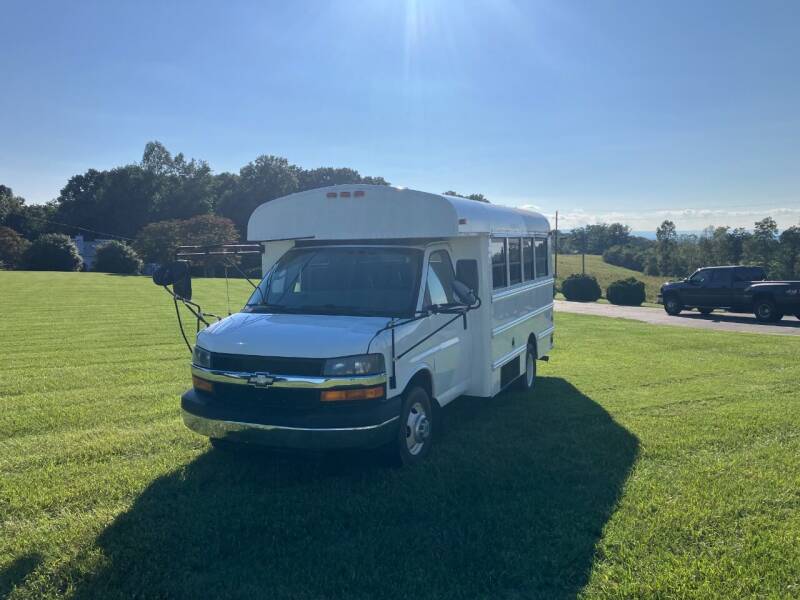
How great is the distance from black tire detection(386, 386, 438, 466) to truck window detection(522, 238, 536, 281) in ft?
11.9

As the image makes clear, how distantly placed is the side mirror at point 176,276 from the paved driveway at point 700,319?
18.0 meters

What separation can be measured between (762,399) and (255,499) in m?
7.20

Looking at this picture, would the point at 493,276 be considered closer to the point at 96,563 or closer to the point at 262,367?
the point at 262,367

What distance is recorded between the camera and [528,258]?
29.8 feet

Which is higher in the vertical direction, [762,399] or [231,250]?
[231,250]

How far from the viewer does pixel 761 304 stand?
22.4m

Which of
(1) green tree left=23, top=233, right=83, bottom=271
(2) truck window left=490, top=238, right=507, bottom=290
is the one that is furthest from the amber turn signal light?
(1) green tree left=23, top=233, right=83, bottom=271

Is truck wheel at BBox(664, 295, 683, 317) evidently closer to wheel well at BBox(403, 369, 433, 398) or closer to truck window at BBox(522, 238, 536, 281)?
truck window at BBox(522, 238, 536, 281)

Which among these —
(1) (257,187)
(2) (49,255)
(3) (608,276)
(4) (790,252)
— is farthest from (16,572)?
(1) (257,187)

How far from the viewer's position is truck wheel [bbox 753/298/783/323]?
72.1 ft

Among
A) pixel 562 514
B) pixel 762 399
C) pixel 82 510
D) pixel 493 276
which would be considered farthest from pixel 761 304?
pixel 82 510

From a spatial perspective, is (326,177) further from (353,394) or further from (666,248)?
(353,394)

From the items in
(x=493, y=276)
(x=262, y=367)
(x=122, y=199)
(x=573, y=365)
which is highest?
(x=122, y=199)

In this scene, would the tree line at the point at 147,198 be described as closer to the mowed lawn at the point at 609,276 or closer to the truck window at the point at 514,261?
the mowed lawn at the point at 609,276
